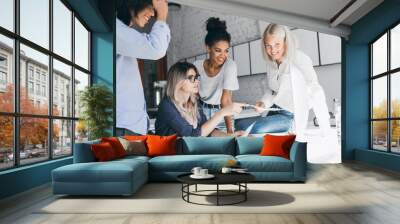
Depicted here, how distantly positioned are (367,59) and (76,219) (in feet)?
26.5

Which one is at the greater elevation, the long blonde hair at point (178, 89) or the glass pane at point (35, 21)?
the glass pane at point (35, 21)

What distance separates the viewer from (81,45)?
837cm

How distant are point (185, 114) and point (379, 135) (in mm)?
4514

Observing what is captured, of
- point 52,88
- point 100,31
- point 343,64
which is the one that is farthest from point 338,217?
point 100,31

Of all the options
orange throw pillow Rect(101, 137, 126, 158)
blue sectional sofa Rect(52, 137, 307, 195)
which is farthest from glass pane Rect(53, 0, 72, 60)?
blue sectional sofa Rect(52, 137, 307, 195)

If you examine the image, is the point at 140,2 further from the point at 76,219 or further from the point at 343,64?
the point at 76,219

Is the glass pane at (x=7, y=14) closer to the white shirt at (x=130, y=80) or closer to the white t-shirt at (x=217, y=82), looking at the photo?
the white shirt at (x=130, y=80)

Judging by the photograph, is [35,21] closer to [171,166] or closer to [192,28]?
[171,166]

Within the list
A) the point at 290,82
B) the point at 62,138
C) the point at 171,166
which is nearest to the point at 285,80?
the point at 290,82

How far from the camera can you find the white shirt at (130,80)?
902 cm

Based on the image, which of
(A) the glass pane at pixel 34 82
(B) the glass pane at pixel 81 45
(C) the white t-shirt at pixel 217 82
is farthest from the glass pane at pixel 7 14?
(C) the white t-shirt at pixel 217 82

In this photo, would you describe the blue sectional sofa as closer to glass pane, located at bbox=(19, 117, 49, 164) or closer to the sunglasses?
glass pane, located at bbox=(19, 117, 49, 164)

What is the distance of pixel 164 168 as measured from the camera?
6.10 m

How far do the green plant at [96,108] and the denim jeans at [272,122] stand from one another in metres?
3.08
